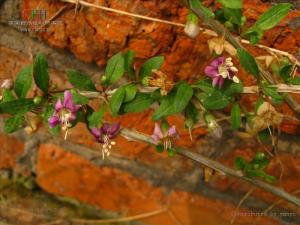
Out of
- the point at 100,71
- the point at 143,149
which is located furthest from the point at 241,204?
the point at 100,71

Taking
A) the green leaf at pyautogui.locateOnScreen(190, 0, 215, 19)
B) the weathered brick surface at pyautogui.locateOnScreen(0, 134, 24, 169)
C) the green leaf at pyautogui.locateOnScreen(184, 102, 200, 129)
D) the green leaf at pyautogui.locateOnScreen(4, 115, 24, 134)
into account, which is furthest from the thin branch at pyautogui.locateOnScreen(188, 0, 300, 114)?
the weathered brick surface at pyautogui.locateOnScreen(0, 134, 24, 169)

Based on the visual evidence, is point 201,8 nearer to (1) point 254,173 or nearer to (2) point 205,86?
(2) point 205,86

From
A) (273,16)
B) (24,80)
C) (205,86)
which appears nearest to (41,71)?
(24,80)

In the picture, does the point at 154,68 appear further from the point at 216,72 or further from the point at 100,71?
the point at 100,71

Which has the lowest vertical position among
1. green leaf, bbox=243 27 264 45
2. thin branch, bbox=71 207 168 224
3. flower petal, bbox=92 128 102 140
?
thin branch, bbox=71 207 168 224

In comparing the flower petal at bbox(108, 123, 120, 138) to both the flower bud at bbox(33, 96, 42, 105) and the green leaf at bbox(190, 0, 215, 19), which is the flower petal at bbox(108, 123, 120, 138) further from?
the green leaf at bbox(190, 0, 215, 19)

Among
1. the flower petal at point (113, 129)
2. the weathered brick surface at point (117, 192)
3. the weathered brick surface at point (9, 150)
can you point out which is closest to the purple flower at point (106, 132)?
the flower petal at point (113, 129)

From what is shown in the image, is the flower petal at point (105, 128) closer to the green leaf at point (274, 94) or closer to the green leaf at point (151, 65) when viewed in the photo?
the green leaf at point (151, 65)
